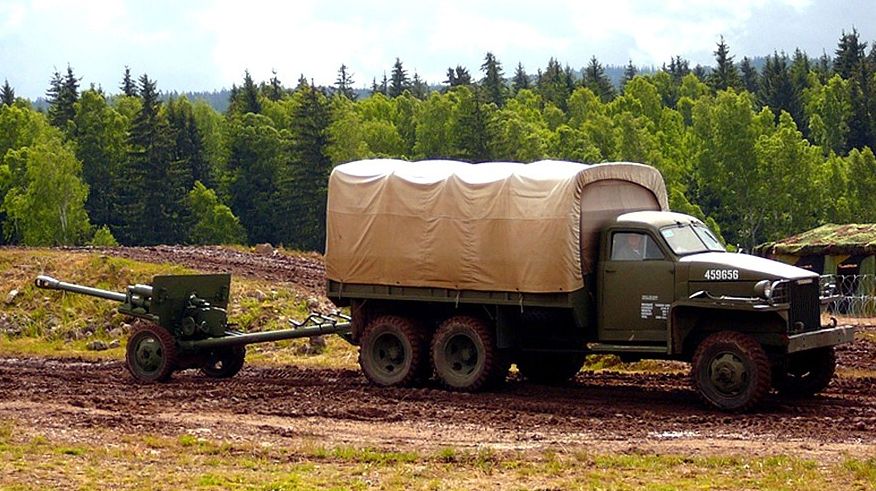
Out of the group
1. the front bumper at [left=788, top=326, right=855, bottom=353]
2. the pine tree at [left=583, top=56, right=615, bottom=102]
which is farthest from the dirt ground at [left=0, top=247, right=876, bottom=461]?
Result: the pine tree at [left=583, top=56, right=615, bottom=102]

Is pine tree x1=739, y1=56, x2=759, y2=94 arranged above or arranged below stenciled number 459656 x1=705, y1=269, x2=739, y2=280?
above

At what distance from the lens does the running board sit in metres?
18.0

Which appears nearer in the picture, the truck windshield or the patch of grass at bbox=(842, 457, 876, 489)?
the patch of grass at bbox=(842, 457, 876, 489)

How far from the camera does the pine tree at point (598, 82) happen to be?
134 m

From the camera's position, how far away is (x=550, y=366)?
20812 millimetres

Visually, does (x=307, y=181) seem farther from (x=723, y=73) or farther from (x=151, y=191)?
(x=723, y=73)

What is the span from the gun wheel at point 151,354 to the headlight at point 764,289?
892cm

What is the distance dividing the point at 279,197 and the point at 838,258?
53004 mm

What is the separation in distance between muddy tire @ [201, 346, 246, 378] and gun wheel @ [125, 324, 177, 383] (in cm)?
99

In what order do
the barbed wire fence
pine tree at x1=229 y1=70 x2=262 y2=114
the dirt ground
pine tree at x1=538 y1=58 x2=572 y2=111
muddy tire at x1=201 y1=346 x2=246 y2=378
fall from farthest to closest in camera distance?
pine tree at x1=538 y1=58 x2=572 y2=111 < pine tree at x1=229 y1=70 x2=262 y2=114 < the barbed wire fence < muddy tire at x1=201 y1=346 x2=246 y2=378 < the dirt ground

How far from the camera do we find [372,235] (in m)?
20.0

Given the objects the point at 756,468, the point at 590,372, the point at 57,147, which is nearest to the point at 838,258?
the point at 590,372

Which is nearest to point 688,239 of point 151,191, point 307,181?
point 307,181

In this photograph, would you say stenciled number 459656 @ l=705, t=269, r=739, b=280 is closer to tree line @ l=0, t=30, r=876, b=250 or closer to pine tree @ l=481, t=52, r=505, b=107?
tree line @ l=0, t=30, r=876, b=250
